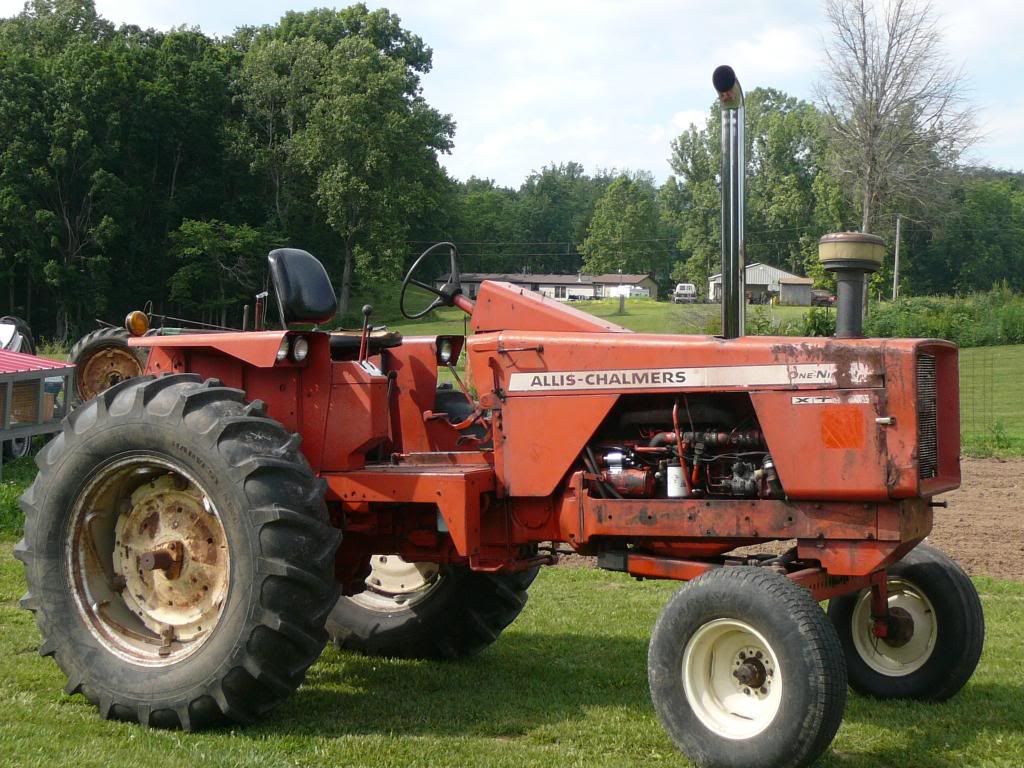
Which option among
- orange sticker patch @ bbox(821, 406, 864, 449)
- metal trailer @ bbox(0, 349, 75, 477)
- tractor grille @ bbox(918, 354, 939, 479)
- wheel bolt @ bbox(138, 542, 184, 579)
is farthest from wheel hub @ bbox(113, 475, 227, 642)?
metal trailer @ bbox(0, 349, 75, 477)

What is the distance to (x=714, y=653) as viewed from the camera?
4.53 m

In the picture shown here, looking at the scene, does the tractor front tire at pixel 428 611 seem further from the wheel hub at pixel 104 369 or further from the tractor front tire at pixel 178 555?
the wheel hub at pixel 104 369

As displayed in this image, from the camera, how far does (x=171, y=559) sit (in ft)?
Answer: 16.8

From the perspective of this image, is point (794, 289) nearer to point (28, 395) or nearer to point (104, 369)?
point (104, 369)

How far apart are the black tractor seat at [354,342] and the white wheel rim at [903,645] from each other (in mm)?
2596

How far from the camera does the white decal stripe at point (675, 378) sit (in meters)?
4.66

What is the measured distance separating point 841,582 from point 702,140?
230ft

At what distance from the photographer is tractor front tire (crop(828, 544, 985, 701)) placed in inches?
211

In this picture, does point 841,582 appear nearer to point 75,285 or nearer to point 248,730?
point 248,730

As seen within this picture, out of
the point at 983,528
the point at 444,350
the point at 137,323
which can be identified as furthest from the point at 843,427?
the point at 983,528

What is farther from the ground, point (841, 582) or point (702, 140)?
point (702, 140)

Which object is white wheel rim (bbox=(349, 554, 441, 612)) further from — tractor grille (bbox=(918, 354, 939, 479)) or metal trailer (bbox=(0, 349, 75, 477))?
metal trailer (bbox=(0, 349, 75, 477))

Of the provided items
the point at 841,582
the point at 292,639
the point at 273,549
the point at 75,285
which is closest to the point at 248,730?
the point at 292,639

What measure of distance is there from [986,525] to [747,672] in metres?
6.91
